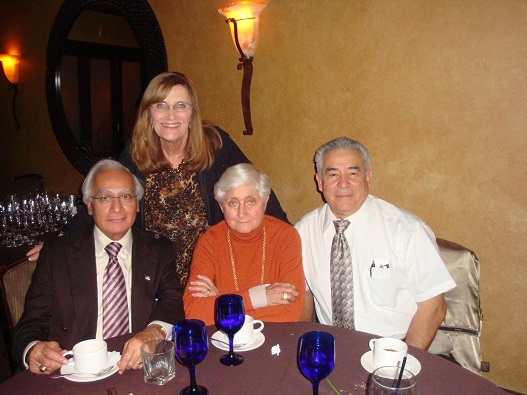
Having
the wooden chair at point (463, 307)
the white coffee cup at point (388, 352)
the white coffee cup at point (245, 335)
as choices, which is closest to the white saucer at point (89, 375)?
the white coffee cup at point (245, 335)

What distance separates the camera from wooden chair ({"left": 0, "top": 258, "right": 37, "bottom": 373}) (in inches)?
81.7

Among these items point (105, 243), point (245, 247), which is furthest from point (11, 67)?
point (245, 247)

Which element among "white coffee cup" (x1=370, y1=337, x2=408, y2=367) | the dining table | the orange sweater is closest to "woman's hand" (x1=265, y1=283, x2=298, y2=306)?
the orange sweater

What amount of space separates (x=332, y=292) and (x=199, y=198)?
97 cm

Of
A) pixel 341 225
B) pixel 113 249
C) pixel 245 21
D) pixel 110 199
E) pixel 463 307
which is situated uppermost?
pixel 245 21

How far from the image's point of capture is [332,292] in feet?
7.38

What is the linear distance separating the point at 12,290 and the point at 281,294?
1292 millimetres

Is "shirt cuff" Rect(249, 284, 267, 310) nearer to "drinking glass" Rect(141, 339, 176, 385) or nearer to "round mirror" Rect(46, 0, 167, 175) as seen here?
"drinking glass" Rect(141, 339, 176, 385)

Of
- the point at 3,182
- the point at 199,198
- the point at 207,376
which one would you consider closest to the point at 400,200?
the point at 199,198

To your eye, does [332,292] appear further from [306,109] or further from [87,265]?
[306,109]

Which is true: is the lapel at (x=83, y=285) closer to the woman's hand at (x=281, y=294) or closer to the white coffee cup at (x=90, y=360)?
the white coffee cup at (x=90, y=360)

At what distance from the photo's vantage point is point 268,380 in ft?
4.50

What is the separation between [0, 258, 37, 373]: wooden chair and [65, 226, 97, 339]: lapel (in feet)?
1.03

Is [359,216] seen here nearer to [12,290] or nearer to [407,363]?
[407,363]
